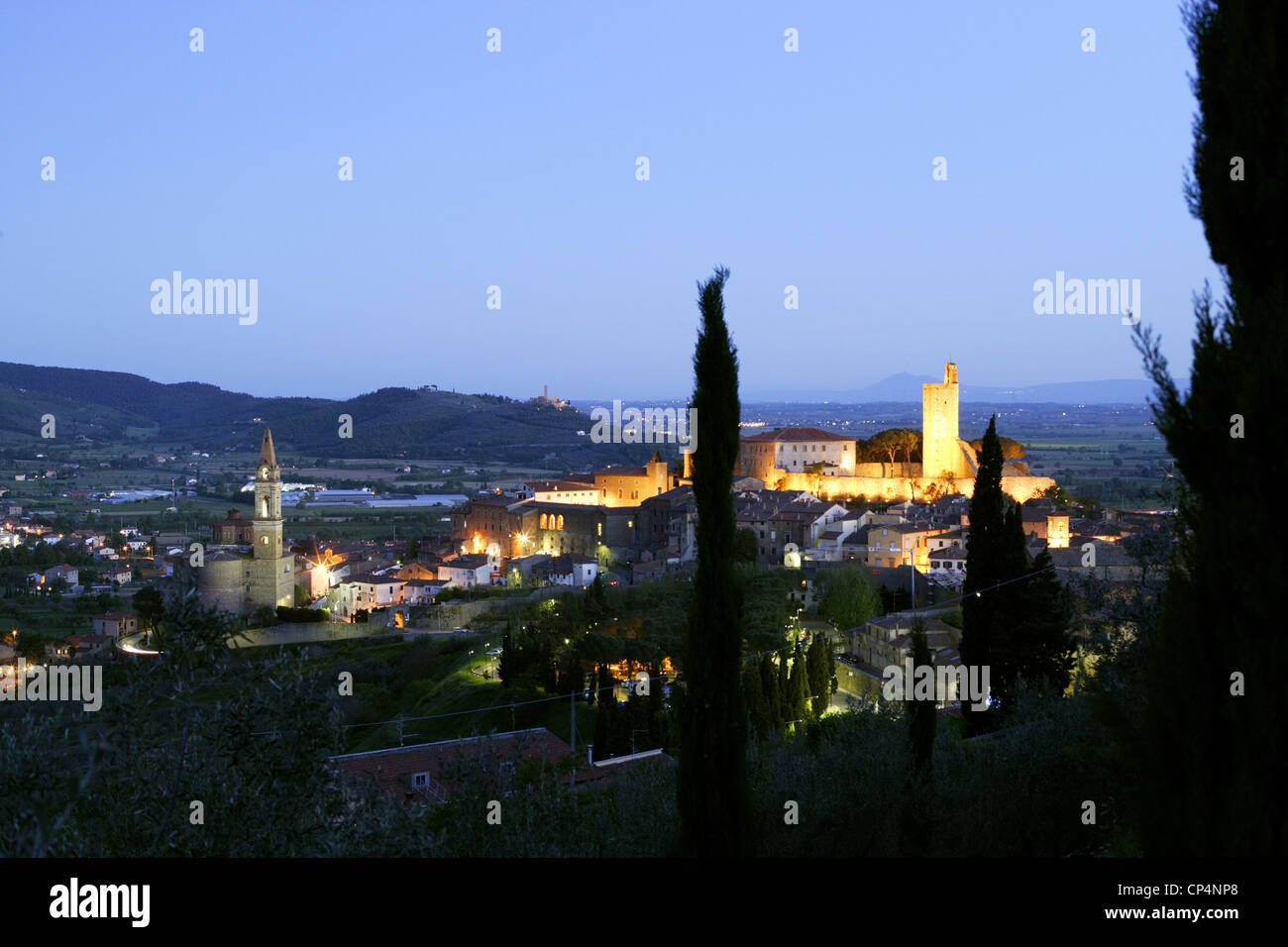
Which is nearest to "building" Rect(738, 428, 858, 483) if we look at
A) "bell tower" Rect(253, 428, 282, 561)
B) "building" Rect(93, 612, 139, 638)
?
"bell tower" Rect(253, 428, 282, 561)

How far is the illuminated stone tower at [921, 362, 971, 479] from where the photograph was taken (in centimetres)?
4778

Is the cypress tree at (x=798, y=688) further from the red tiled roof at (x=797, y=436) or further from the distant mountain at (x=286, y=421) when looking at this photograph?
the distant mountain at (x=286, y=421)

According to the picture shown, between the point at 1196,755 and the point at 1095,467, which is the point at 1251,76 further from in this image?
the point at 1095,467

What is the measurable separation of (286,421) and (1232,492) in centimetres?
11187

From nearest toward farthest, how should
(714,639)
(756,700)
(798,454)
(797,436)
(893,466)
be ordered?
(714,639) < (756,700) < (893,466) < (798,454) < (797,436)

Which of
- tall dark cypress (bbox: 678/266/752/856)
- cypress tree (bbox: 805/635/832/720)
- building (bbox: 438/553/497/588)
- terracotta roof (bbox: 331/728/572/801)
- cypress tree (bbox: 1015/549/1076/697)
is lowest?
building (bbox: 438/553/497/588)

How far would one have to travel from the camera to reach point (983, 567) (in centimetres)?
1460

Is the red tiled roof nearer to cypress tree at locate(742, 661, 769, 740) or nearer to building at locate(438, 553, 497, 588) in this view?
building at locate(438, 553, 497, 588)

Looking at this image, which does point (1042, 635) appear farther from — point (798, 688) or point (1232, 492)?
point (1232, 492)

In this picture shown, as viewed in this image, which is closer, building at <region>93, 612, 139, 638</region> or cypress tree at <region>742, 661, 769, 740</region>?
cypress tree at <region>742, 661, 769, 740</region>

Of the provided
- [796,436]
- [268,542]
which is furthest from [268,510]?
[796,436]

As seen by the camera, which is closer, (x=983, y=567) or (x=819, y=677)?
(x=983, y=567)
